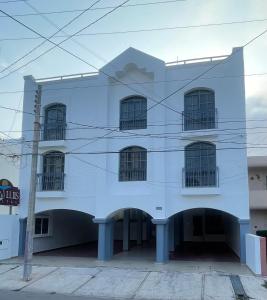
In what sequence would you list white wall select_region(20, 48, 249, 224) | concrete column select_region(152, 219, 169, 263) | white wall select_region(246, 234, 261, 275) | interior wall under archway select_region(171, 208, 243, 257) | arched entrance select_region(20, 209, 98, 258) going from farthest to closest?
interior wall under archway select_region(171, 208, 243, 257)
arched entrance select_region(20, 209, 98, 258)
white wall select_region(20, 48, 249, 224)
concrete column select_region(152, 219, 169, 263)
white wall select_region(246, 234, 261, 275)

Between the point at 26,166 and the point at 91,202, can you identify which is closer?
the point at 91,202

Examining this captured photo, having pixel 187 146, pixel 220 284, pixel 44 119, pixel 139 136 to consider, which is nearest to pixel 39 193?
pixel 44 119

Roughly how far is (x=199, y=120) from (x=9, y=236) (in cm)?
1152

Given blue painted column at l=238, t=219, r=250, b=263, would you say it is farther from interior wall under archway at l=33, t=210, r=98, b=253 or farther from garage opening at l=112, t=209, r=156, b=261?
interior wall under archway at l=33, t=210, r=98, b=253

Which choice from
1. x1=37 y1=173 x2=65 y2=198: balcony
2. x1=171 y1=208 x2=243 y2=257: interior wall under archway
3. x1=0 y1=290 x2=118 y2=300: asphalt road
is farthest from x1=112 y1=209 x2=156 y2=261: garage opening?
x1=0 y1=290 x2=118 y2=300: asphalt road

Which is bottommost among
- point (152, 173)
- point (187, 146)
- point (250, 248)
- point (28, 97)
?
point (250, 248)

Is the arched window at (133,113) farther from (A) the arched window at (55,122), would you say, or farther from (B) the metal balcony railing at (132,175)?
(A) the arched window at (55,122)

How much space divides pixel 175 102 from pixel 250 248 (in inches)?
306

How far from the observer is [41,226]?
23.3 m

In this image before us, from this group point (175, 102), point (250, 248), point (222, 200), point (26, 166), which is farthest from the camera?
point (26, 166)

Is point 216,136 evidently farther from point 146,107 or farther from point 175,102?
point 146,107

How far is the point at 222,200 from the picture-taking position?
60.5 ft

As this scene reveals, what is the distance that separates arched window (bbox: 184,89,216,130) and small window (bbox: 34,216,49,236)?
10.2 meters

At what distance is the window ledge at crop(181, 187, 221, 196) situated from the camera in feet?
60.3
